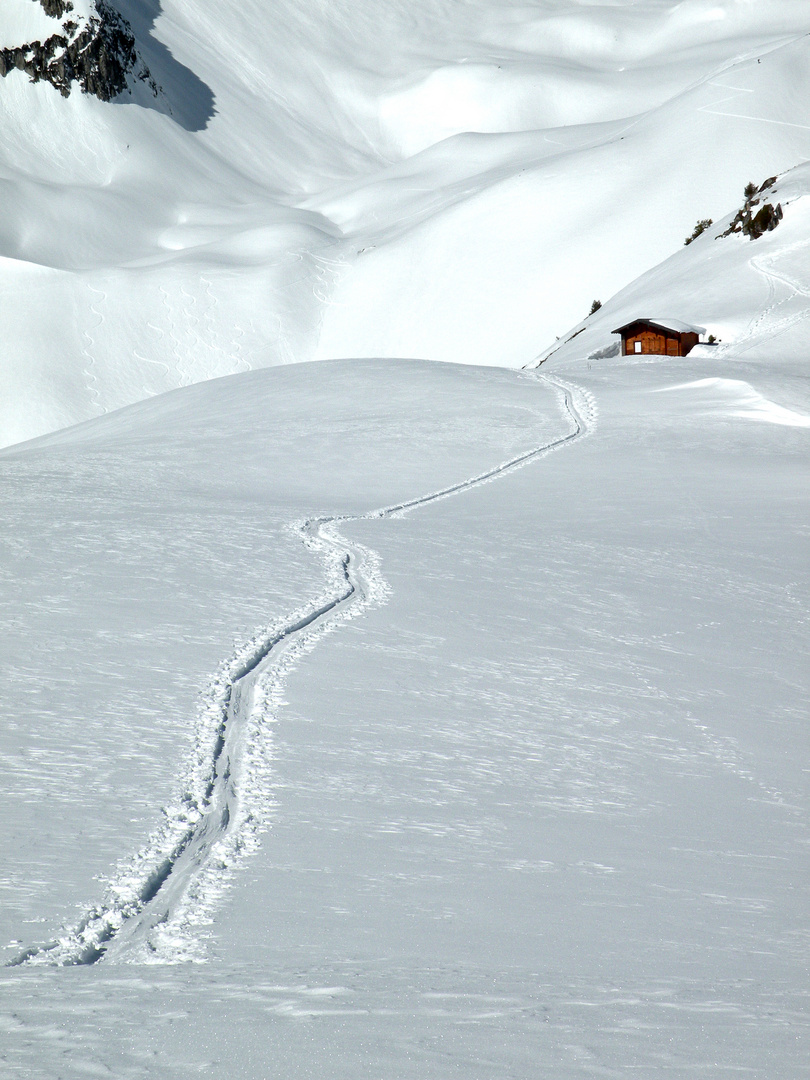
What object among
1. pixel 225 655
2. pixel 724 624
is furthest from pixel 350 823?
pixel 724 624

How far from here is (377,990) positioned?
10.9 ft

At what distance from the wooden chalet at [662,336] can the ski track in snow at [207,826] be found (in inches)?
1242

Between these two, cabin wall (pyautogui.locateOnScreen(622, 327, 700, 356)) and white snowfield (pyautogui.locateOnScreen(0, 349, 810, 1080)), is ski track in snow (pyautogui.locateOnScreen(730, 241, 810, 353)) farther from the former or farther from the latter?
white snowfield (pyautogui.locateOnScreen(0, 349, 810, 1080))

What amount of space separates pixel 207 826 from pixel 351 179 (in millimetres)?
131661

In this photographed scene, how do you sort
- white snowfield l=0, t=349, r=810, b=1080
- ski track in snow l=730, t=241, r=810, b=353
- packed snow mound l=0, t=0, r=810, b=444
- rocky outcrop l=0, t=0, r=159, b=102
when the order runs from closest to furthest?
white snowfield l=0, t=349, r=810, b=1080
ski track in snow l=730, t=241, r=810, b=353
packed snow mound l=0, t=0, r=810, b=444
rocky outcrop l=0, t=0, r=159, b=102

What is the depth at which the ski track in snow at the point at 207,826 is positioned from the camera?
3.68 m

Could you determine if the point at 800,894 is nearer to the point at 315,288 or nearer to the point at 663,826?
the point at 663,826

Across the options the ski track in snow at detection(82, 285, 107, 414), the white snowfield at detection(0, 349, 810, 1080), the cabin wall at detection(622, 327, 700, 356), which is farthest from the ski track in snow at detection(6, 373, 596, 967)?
the ski track in snow at detection(82, 285, 107, 414)

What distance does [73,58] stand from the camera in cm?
12275

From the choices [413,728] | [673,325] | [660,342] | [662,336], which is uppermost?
[673,325]

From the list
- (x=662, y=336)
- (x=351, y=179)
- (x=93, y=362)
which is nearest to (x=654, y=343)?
(x=662, y=336)

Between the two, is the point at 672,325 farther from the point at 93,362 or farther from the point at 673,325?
the point at 93,362

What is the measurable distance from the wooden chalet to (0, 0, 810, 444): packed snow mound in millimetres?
26391

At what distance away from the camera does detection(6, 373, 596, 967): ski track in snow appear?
3680 mm
